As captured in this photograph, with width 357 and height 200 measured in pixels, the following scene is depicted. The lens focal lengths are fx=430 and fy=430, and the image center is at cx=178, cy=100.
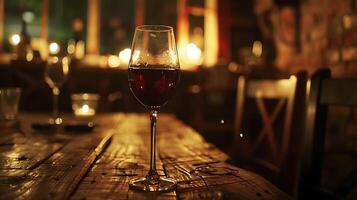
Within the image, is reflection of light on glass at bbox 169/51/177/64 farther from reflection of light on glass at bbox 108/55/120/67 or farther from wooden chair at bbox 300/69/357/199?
reflection of light on glass at bbox 108/55/120/67

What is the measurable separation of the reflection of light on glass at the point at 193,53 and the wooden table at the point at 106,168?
4628 mm

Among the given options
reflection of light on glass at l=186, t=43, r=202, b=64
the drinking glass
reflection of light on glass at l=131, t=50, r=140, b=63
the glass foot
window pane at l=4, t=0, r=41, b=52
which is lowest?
the glass foot

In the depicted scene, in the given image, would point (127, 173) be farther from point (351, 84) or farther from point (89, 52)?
point (89, 52)

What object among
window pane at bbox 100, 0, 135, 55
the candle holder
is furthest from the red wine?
window pane at bbox 100, 0, 135, 55

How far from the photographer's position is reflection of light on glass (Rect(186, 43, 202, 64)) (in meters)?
5.84

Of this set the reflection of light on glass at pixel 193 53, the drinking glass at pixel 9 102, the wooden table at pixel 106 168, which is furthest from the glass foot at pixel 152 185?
the reflection of light on glass at pixel 193 53

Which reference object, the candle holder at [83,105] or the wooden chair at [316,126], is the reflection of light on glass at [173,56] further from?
the candle holder at [83,105]

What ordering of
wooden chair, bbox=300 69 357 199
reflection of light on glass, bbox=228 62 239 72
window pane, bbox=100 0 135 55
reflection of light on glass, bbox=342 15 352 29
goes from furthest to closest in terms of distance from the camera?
window pane, bbox=100 0 135 55, reflection of light on glass, bbox=228 62 239 72, reflection of light on glass, bbox=342 15 352 29, wooden chair, bbox=300 69 357 199

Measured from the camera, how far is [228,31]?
20.2 ft

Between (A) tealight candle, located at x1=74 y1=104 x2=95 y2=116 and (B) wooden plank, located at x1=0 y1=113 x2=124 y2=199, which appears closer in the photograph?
(B) wooden plank, located at x1=0 y1=113 x2=124 y2=199

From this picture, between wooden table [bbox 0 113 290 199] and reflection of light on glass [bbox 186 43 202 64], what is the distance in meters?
4.63

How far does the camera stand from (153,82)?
72cm

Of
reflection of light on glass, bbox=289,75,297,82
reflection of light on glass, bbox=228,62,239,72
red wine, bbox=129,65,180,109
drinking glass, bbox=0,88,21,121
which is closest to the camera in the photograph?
red wine, bbox=129,65,180,109

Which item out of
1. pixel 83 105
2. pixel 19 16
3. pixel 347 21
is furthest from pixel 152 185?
pixel 19 16
